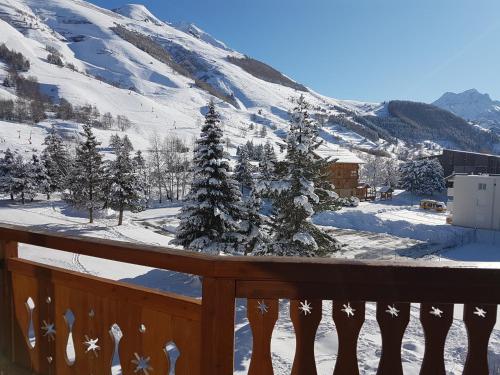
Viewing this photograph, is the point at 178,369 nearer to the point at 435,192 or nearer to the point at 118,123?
the point at 435,192

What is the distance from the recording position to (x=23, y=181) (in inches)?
1369

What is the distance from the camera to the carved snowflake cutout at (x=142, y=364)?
176 centimetres

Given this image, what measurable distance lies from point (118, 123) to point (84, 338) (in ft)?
381

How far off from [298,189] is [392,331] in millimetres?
12235

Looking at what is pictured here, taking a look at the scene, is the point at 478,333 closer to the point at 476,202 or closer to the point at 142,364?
the point at 142,364

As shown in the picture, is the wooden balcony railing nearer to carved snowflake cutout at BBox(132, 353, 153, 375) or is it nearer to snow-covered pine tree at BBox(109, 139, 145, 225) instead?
carved snowflake cutout at BBox(132, 353, 153, 375)

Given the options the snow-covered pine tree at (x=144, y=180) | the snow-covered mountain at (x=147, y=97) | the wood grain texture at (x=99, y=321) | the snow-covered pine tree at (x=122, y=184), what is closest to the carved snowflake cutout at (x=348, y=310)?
the wood grain texture at (x=99, y=321)

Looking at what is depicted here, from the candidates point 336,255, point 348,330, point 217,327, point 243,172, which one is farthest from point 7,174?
point 348,330

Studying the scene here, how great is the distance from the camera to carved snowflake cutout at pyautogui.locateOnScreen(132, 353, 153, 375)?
5.79 ft

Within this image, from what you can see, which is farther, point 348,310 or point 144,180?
point 144,180

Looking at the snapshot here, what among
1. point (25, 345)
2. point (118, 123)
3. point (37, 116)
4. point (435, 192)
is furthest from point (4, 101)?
point (25, 345)

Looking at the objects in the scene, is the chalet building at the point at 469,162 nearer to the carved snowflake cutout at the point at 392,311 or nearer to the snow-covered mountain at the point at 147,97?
the carved snowflake cutout at the point at 392,311

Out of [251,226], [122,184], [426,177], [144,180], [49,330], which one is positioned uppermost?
[426,177]

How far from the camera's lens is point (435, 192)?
4691cm
